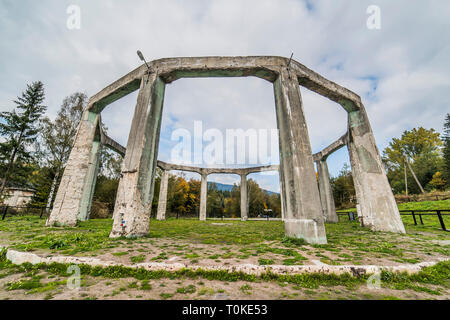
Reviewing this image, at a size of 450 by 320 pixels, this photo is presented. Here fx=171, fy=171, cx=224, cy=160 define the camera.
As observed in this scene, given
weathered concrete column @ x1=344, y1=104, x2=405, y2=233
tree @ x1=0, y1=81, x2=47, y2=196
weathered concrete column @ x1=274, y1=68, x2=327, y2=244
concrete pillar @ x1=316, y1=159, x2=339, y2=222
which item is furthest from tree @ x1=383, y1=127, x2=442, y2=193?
tree @ x1=0, y1=81, x2=47, y2=196

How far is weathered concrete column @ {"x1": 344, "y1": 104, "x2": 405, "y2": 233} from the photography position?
8.62 meters

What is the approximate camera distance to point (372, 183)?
30.5 ft

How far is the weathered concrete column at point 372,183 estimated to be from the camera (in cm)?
862

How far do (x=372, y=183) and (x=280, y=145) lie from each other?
6.44 meters

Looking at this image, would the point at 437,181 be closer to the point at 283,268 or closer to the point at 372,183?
the point at 372,183

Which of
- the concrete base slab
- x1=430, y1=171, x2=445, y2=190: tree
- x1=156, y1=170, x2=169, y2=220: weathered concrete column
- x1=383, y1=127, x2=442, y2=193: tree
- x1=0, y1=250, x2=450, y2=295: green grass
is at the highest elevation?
x1=383, y1=127, x2=442, y2=193: tree

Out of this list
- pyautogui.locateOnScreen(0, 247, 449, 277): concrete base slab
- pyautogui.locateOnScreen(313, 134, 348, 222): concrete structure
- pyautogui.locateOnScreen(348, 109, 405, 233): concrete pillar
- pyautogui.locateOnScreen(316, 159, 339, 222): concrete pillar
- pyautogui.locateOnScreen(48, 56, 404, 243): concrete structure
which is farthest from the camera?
pyautogui.locateOnScreen(316, 159, 339, 222): concrete pillar

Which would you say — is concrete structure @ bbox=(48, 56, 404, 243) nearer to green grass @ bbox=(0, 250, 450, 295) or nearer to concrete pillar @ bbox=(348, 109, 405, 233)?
concrete pillar @ bbox=(348, 109, 405, 233)

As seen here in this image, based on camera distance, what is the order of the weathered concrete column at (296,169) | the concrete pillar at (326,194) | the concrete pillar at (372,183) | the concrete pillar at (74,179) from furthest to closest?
the concrete pillar at (326,194) < the concrete pillar at (74,179) < the concrete pillar at (372,183) < the weathered concrete column at (296,169)

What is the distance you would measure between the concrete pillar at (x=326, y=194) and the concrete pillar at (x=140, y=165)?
15665 mm

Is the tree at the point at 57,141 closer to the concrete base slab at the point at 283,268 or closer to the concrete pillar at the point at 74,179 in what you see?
the concrete pillar at the point at 74,179

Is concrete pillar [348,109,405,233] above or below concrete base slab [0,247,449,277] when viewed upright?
above

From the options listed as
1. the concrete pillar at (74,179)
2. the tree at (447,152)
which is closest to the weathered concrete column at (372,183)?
the concrete pillar at (74,179)
